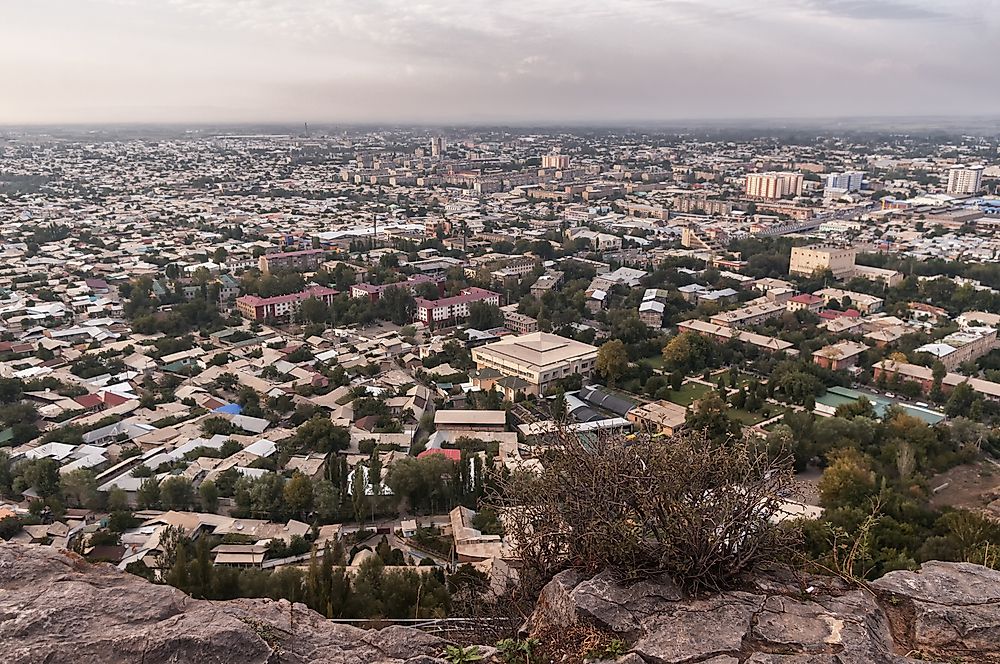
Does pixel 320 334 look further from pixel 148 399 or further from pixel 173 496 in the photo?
pixel 173 496

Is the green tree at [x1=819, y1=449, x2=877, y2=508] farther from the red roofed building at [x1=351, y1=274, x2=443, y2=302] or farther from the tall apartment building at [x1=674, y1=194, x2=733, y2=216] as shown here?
the tall apartment building at [x1=674, y1=194, x2=733, y2=216]

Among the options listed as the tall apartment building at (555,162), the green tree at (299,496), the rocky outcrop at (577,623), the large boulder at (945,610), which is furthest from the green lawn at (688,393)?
the tall apartment building at (555,162)

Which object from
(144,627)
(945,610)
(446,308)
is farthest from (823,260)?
(144,627)

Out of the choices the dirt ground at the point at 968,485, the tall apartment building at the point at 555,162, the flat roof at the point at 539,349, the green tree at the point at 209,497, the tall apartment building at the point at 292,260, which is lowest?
the dirt ground at the point at 968,485

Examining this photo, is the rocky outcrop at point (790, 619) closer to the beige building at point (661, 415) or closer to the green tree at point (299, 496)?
the green tree at point (299, 496)

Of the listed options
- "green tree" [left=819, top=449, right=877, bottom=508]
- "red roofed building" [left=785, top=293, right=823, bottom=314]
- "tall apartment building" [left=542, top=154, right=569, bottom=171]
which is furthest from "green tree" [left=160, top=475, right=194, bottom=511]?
"tall apartment building" [left=542, top=154, right=569, bottom=171]

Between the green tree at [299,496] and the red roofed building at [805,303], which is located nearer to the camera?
the green tree at [299,496]
